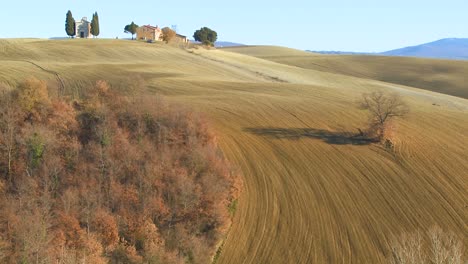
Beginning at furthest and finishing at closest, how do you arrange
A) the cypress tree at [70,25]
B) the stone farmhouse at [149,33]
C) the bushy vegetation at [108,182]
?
the stone farmhouse at [149,33] → the cypress tree at [70,25] → the bushy vegetation at [108,182]

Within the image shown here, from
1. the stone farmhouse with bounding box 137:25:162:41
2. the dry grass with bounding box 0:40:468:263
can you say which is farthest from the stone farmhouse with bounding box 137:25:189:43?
the dry grass with bounding box 0:40:468:263

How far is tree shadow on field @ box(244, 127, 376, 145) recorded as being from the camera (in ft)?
142

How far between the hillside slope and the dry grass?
190 ft

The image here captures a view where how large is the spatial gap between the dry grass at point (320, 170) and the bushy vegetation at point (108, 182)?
3.07 m

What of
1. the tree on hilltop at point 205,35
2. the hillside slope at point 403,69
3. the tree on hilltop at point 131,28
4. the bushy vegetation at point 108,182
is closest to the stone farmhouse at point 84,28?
the tree on hilltop at point 131,28

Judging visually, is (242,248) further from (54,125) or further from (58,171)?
(54,125)

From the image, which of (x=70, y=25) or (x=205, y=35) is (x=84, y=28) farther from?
(x=205, y=35)

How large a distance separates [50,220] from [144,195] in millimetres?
6537

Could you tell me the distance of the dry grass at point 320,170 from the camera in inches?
1188

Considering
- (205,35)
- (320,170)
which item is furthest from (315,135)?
(205,35)

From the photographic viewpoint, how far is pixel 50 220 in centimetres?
2847

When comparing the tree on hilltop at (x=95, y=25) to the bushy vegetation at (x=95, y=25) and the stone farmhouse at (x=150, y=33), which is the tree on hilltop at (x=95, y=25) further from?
the stone farmhouse at (x=150, y=33)

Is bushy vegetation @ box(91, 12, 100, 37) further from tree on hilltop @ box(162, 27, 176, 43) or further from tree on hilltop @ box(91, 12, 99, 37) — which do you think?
tree on hilltop @ box(162, 27, 176, 43)

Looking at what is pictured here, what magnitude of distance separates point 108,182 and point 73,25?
107 m
